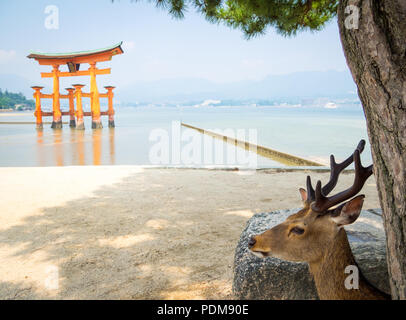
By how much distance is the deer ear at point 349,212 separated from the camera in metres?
0.99

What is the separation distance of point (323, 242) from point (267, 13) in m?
3.15

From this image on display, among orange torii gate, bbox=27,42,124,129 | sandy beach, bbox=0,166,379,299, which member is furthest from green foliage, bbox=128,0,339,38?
orange torii gate, bbox=27,42,124,129

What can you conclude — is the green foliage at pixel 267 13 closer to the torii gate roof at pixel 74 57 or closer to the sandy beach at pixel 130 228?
the sandy beach at pixel 130 228

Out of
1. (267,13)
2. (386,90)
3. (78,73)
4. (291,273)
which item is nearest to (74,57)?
(78,73)

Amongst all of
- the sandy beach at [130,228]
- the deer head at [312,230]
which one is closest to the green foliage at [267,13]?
the sandy beach at [130,228]

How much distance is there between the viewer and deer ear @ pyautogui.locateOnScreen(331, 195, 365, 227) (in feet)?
3.25

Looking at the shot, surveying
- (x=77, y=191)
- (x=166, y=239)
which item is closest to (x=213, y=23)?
(x=77, y=191)

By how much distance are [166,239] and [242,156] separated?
17.5ft

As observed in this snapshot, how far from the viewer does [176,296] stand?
69.9 inches

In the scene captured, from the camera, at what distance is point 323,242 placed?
1.12 m

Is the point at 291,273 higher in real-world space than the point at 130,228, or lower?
higher

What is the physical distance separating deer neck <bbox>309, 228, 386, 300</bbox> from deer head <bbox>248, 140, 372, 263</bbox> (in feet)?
0.06
